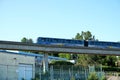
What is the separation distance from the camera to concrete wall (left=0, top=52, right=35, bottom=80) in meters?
37.0

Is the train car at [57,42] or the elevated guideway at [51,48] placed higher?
the train car at [57,42]

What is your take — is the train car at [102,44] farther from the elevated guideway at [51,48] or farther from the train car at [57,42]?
the elevated guideway at [51,48]

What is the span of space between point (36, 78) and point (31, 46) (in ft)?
54.5

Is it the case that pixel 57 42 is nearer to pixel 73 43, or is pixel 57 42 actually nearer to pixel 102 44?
pixel 73 43

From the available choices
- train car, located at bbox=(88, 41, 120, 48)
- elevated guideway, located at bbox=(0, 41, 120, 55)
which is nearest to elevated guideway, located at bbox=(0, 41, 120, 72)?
elevated guideway, located at bbox=(0, 41, 120, 55)

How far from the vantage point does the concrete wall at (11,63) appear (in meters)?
37.0

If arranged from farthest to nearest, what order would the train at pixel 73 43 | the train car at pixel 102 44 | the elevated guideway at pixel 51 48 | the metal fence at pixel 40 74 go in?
1. the train car at pixel 102 44
2. the train at pixel 73 43
3. the elevated guideway at pixel 51 48
4. the metal fence at pixel 40 74

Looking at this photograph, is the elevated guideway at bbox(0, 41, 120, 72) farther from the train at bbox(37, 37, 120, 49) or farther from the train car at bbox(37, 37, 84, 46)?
the train car at bbox(37, 37, 84, 46)

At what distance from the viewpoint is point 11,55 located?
42.0 meters

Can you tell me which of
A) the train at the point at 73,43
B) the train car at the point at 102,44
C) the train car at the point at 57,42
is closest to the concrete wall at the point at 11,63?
the train car at the point at 57,42

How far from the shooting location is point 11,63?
138 feet

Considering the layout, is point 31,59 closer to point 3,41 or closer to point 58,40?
point 3,41

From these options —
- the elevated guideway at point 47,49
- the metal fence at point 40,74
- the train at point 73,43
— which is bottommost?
the metal fence at point 40,74

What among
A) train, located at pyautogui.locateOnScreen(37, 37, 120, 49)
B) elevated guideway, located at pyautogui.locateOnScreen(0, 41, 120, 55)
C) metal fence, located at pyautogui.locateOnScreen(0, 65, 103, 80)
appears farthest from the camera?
train, located at pyautogui.locateOnScreen(37, 37, 120, 49)
